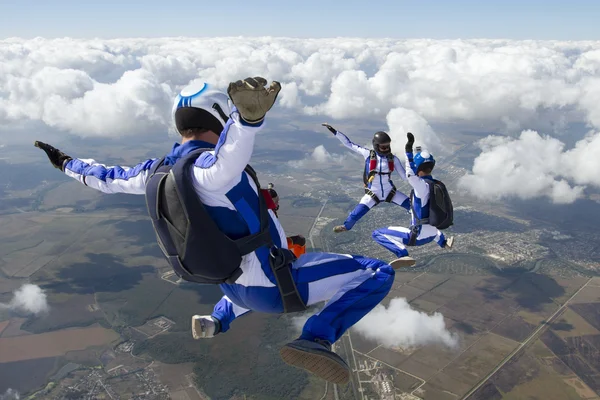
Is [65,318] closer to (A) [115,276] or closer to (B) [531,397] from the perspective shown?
(A) [115,276]

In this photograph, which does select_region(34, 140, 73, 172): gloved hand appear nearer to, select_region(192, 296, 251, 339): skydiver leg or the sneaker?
select_region(192, 296, 251, 339): skydiver leg

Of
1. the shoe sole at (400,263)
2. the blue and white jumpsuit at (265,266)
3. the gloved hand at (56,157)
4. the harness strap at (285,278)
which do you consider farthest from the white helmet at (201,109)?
the shoe sole at (400,263)

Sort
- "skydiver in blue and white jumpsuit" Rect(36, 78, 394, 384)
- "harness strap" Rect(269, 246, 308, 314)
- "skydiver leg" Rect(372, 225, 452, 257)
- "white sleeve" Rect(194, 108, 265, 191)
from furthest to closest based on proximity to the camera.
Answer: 1. "skydiver leg" Rect(372, 225, 452, 257)
2. "harness strap" Rect(269, 246, 308, 314)
3. "skydiver in blue and white jumpsuit" Rect(36, 78, 394, 384)
4. "white sleeve" Rect(194, 108, 265, 191)

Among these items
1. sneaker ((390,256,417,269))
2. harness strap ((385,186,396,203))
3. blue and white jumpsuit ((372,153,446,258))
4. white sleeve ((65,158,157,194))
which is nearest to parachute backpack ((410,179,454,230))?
blue and white jumpsuit ((372,153,446,258))

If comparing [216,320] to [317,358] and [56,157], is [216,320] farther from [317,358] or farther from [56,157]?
[56,157]

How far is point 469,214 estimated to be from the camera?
186m

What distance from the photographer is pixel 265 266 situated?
4512 millimetres

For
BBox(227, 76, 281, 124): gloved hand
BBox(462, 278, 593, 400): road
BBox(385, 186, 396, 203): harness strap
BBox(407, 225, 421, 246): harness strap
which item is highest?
BBox(227, 76, 281, 124): gloved hand

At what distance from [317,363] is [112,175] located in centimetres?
322

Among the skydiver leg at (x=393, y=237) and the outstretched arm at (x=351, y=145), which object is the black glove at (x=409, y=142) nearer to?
the outstretched arm at (x=351, y=145)

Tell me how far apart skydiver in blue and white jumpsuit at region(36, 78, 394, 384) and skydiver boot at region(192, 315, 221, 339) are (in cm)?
120

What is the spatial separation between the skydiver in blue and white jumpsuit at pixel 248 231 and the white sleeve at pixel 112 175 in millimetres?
11

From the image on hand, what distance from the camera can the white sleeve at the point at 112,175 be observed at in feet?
15.5

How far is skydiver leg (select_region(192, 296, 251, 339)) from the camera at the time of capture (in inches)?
235
